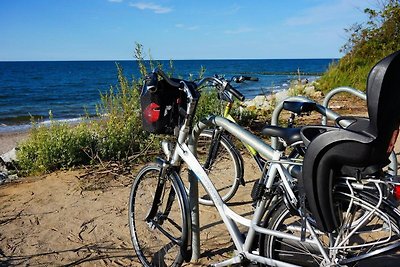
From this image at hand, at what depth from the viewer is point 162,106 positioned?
283 cm

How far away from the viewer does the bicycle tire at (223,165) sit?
4375 mm

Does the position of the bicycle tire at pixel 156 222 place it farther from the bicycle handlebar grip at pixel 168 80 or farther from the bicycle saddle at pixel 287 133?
the bicycle saddle at pixel 287 133

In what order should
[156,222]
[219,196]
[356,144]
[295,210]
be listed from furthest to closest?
1. [156,222]
2. [219,196]
3. [295,210]
4. [356,144]

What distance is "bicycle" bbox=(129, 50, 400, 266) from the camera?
74.6 inches

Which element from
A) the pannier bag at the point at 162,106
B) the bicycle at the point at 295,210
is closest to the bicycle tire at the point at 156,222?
the bicycle at the point at 295,210

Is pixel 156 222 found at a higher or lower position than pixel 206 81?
lower

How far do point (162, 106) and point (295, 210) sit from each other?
1.18m

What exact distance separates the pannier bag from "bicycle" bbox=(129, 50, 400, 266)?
7 cm

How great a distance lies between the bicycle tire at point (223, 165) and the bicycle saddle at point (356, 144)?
2.30 m

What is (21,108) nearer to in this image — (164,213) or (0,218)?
(0,218)

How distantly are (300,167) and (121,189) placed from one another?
3.15 metres

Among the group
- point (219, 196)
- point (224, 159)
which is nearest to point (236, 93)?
point (219, 196)

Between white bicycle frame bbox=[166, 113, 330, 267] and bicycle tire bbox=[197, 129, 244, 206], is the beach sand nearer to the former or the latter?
bicycle tire bbox=[197, 129, 244, 206]

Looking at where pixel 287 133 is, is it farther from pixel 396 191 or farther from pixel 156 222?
pixel 156 222
